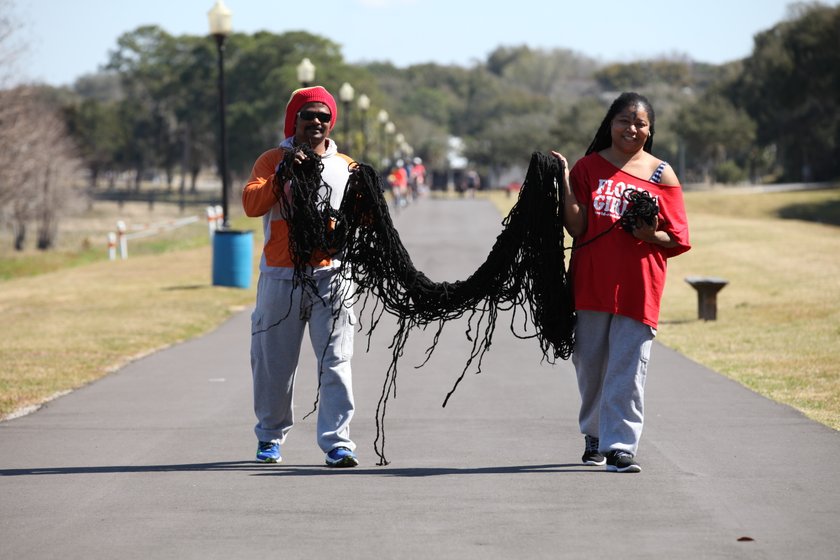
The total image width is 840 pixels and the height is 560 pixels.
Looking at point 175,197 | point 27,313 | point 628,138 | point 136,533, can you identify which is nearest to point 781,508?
point 628,138

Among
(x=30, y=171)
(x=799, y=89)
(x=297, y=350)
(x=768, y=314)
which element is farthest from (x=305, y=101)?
(x=799, y=89)

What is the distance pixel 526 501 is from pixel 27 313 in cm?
1359

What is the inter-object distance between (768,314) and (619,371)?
10.5 metres

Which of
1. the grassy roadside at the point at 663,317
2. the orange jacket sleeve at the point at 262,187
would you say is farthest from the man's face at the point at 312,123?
the grassy roadside at the point at 663,317

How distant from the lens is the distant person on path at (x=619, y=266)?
6969 millimetres

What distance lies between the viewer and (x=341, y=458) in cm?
714

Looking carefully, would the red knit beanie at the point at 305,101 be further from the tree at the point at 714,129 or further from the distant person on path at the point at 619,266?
the tree at the point at 714,129

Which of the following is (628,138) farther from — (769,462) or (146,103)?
(146,103)

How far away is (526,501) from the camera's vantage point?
6.27 m

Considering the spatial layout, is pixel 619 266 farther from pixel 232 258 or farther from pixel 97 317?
pixel 232 258

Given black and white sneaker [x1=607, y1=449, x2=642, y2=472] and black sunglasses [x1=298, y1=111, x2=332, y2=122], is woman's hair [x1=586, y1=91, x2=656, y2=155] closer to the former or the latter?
black sunglasses [x1=298, y1=111, x2=332, y2=122]

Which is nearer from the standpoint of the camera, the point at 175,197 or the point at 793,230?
the point at 793,230

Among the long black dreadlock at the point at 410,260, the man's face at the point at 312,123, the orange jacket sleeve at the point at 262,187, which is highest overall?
the man's face at the point at 312,123

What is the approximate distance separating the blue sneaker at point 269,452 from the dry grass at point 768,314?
3524mm
